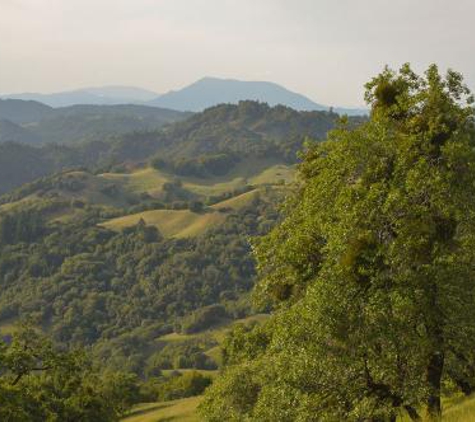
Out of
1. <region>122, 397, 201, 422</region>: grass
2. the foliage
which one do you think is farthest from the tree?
<region>122, 397, 201, 422</region>: grass

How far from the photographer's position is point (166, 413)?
83688 millimetres

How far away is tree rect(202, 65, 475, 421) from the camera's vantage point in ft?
70.4

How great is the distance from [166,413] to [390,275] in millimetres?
68400

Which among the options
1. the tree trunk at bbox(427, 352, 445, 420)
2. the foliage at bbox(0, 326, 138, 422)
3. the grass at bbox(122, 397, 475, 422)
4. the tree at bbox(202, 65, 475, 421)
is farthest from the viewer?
the grass at bbox(122, 397, 475, 422)

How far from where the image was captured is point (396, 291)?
2073 cm

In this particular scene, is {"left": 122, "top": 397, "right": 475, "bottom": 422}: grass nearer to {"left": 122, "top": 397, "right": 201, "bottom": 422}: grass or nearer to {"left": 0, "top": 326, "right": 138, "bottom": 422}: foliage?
{"left": 122, "top": 397, "right": 201, "bottom": 422}: grass

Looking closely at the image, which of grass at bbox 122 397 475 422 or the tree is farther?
grass at bbox 122 397 475 422

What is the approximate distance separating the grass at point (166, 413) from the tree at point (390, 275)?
49.6 meters

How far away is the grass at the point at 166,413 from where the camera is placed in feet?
254

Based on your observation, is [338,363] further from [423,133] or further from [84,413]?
[84,413]

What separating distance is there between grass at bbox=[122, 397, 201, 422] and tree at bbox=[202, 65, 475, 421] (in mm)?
49572

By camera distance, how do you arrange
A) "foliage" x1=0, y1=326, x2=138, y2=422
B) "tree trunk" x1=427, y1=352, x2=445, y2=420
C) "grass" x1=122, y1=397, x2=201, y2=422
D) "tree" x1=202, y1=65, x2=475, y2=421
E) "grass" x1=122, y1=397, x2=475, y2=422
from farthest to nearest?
"grass" x1=122, y1=397, x2=201, y2=422 → "grass" x1=122, y1=397, x2=475, y2=422 → "foliage" x1=0, y1=326, x2=138, y2=422 → "tree trunk" x1=427, y1=352, x2=445, y2=420 → "tree" x1=202, y1=65, x2=475, y2=421

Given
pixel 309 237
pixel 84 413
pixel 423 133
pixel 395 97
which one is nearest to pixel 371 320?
pixel 309 237

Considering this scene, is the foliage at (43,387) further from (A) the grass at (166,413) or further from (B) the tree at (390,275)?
(B) the tree at (390,275)
